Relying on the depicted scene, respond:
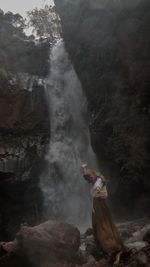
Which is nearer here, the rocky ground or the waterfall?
the rocky ground

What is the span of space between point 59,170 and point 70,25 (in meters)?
9.25

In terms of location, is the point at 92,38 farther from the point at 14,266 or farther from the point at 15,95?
the point at 14,266

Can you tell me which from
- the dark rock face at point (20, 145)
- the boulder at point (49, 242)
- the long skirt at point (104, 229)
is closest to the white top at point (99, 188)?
the long skirt at point (104, 229)

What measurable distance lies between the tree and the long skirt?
3478cm

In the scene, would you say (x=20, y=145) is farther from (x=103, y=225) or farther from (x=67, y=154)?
(x=103, y=225)

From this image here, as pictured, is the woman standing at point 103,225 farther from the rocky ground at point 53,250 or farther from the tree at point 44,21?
the tree at point 44,21

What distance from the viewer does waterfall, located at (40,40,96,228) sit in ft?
64.3

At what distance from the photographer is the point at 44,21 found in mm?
42188

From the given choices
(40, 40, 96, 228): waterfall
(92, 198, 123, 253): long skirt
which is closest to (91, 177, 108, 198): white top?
(92, 198, 123, 253): long skirt

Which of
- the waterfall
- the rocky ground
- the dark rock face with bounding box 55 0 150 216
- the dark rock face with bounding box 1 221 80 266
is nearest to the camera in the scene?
the rocky ground

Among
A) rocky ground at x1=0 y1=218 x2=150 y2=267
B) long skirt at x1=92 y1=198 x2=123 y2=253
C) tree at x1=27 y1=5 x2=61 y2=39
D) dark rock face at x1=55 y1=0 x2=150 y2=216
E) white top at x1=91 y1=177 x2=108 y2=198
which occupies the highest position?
tree at x1=27 y1=5 x2=61 y2=39

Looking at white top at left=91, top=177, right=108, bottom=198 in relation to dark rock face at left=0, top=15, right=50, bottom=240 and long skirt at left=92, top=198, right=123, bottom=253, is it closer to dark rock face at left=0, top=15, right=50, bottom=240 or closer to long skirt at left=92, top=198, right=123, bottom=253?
long skirt at left=92, top=198, right=123, bottom=253

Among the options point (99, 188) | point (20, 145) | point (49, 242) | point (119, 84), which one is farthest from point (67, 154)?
point (99, 188)

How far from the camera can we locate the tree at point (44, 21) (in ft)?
137
